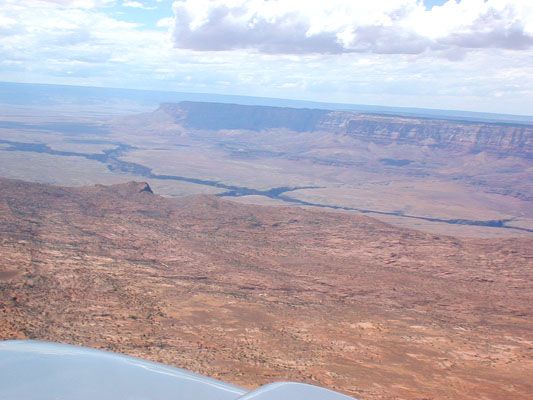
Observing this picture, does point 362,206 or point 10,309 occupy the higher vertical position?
point 10,309

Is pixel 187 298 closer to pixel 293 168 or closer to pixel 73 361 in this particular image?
pixel 73 361

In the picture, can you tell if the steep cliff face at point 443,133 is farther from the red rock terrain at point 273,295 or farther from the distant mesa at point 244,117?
the red rock terrain at point 273,295

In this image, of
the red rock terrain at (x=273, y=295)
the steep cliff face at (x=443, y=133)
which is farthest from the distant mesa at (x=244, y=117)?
the red rock terrain at (x=273, y=295)

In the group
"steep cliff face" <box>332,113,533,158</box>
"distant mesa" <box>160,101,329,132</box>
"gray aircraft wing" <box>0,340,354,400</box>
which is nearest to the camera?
"gray aircraft wing" <box>0,340,354,400</box>

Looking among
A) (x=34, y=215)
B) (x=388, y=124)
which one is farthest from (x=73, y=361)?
(x=388, y=124)

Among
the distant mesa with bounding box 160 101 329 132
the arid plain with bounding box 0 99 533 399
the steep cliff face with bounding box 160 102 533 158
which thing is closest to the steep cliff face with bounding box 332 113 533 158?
the steep cliff face with bounding box 160 102 533 158

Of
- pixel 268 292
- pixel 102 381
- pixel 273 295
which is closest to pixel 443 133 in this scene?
pixel 268 292

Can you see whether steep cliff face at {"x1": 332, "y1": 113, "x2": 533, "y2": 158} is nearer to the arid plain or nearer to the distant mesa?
the distant mesa
